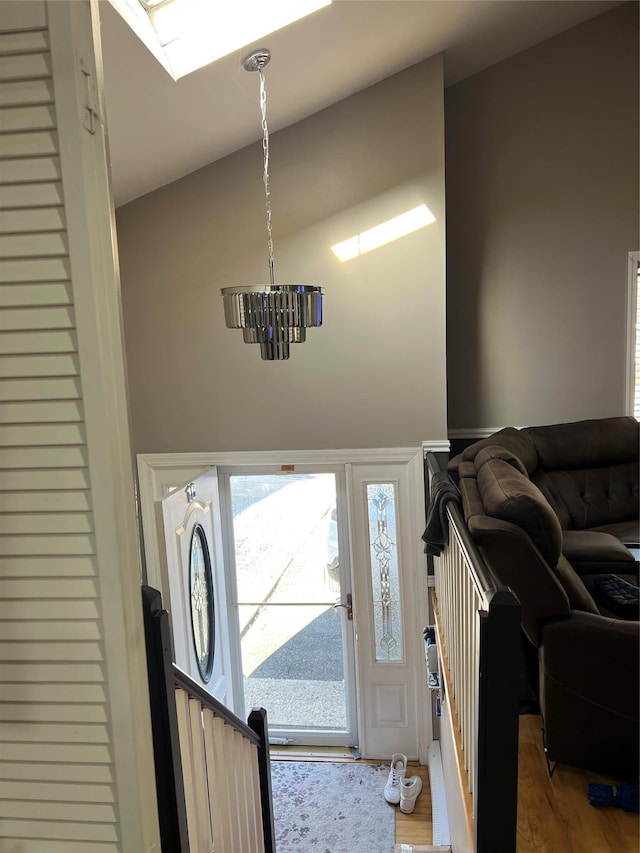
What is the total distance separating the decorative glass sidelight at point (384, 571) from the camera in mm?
4527

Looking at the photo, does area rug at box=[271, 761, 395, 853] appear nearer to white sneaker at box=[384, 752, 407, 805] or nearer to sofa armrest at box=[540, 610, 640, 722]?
white sneaker at box=[384, 752, 407, 805]

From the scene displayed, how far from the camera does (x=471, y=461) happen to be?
3898 mm

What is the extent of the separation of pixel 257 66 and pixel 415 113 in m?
1.48

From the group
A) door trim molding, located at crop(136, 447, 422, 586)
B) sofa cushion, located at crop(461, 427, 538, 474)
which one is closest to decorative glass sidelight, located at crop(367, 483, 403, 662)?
door trim molding, located at crop(136, 447, 422, 586)

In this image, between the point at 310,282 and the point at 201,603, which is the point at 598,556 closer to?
the point at 310,282

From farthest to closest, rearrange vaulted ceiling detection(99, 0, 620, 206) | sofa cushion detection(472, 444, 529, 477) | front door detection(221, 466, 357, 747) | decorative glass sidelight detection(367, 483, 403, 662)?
front door detection(221, 466, 357, 747)
decorative glass sidelight detection(367, 483, 403, 662)
sofa cushion detection(472, 444, 529, 477)
vaulted ceiling detection(99, 0, 620, 206)

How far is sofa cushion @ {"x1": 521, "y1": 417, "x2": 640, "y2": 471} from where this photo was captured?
4676mm

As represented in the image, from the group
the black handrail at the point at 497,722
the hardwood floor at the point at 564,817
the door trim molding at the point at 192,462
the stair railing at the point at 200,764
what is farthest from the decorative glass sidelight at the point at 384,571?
the black handrail at the point at 497,722

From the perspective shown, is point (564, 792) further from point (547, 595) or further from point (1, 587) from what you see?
point (1, 587)

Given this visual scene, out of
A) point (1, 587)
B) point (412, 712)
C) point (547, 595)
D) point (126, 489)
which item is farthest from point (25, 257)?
point (412, 712)

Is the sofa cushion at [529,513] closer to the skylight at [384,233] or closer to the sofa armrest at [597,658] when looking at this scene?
the sofa armrest at [597,658]

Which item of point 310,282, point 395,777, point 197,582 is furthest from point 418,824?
point 310,282

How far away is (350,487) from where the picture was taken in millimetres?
4508

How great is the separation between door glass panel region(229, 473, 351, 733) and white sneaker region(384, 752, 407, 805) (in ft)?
1.57
